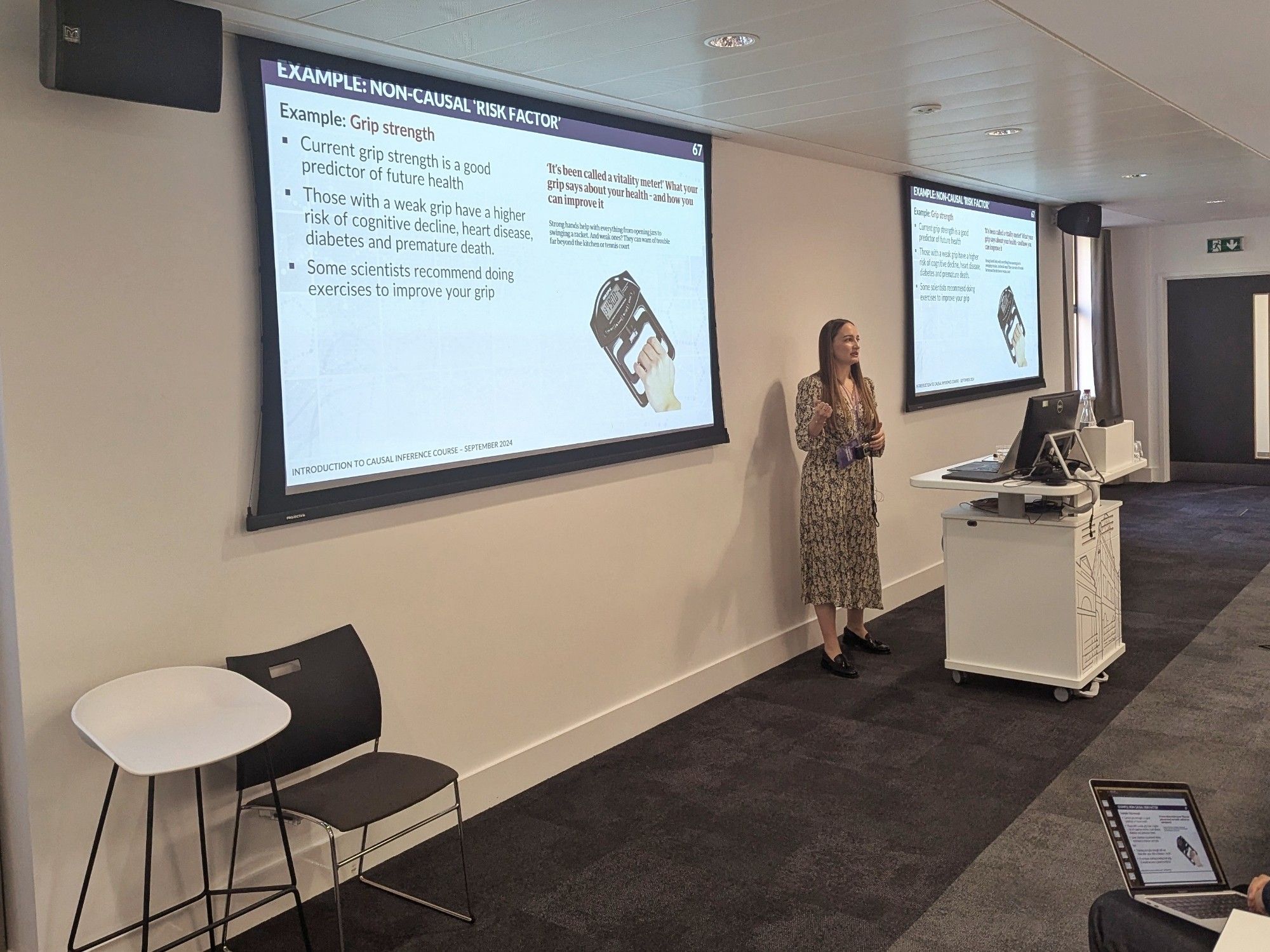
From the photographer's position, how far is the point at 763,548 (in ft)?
17.1

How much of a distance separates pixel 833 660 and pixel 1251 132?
10.7 ft

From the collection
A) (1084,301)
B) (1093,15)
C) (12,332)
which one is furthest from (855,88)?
(1084,301)

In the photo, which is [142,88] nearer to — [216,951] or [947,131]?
[216,951]

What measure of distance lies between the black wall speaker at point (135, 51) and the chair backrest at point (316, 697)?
1451 millimetres

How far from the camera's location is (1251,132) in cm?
532

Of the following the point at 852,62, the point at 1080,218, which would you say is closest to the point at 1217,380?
the point at 1080,218

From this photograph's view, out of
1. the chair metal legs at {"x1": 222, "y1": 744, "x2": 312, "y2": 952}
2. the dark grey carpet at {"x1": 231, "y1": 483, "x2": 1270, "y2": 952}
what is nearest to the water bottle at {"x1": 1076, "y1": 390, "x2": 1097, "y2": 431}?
the dark grey carpet at {"x1": 231, "y1": 483, "x2": 1270, "y2": 952}

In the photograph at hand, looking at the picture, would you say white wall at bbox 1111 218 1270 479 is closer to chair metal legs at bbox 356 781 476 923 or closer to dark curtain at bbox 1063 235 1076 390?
dark curtain at bbox 1063 235 1076 390

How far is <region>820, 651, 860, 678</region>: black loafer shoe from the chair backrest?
2.50 m

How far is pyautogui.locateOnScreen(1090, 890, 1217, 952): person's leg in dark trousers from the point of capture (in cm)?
190

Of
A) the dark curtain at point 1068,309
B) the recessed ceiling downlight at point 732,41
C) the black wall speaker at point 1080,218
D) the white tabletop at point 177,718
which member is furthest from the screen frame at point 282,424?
the dark curtain at point 1068,309

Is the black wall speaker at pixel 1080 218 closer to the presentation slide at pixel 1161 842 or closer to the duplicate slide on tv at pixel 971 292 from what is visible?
the duplicate slide on tv at pixel 971 292

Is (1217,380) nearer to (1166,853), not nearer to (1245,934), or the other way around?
(1166,853)

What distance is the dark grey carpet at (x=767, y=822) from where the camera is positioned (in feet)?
9.79
